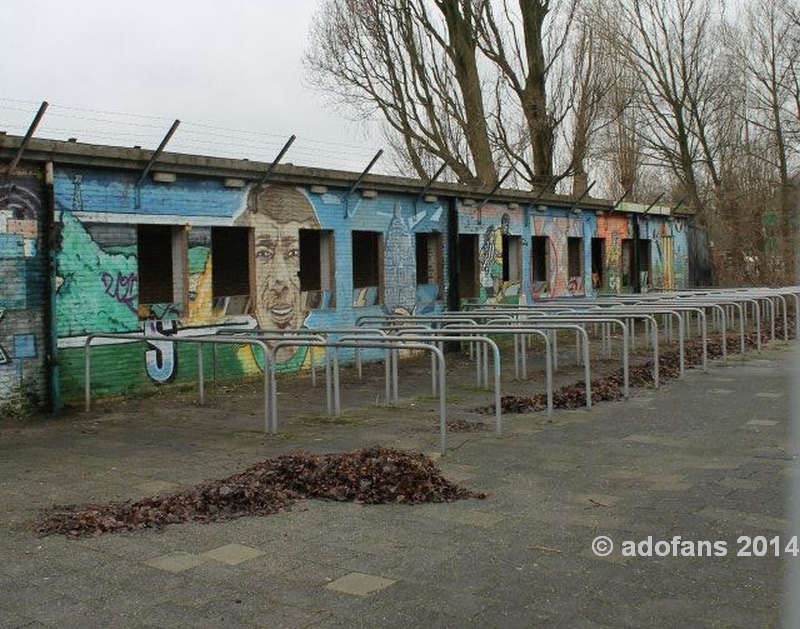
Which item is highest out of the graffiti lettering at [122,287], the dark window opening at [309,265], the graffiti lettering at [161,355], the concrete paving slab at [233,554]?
the dark window opening at [309,265]

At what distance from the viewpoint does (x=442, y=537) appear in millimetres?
5016

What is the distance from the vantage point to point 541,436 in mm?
8117

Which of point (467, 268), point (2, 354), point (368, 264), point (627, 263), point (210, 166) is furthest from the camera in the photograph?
point (627, 263)

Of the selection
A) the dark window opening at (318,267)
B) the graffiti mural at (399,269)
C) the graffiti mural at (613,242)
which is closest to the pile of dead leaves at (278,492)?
the dark window opening at (318,267)

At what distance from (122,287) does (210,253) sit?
161cm

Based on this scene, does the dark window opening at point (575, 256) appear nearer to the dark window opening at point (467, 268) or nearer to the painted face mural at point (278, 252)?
the dark window opening at point (467, 268)

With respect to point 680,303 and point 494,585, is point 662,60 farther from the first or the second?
point 494,585

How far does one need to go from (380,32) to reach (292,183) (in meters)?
13.9

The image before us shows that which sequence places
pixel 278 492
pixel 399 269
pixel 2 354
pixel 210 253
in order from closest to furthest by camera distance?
pixel 278 492 → pixel 2 354 → pixel 210 253 → pixel 399 269

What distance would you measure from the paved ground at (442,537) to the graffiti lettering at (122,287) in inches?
95.5

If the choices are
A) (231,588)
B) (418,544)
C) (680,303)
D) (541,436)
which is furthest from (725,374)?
(231,588)

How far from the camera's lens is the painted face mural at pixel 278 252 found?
1298 centimetres

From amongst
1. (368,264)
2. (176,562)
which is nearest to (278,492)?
(176,562)

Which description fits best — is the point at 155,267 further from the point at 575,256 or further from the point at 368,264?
the point at 575,256
